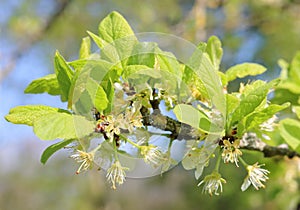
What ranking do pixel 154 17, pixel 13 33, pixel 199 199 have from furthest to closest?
1. pixel 199 199
2. pixel 154 17
3. pixel 13 33

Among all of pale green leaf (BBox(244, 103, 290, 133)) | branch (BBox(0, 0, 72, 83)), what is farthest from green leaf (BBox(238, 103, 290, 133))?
branch (BBox(0, 0, 72, 83))

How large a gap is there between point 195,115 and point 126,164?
9 cm

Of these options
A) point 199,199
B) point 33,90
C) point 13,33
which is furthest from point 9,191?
point 33,90

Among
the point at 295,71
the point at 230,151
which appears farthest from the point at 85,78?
the point at 295,71

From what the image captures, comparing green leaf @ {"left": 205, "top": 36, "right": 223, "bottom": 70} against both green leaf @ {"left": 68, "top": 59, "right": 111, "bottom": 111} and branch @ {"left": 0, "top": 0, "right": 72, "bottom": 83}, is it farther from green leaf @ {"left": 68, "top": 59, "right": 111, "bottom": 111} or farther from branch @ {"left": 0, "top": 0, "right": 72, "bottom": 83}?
branch @ {"left": 0, "top": 0, "right": 72, "bottom": 83}

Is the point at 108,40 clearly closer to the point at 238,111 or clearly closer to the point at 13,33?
the point at 238,111

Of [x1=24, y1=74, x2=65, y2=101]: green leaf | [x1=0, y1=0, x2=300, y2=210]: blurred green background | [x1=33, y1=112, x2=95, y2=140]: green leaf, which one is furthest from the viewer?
[x1=0, y1=0, x2=300, y2=210]: blurred green background

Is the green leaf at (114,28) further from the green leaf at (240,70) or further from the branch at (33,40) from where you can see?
the branch at (33,40)

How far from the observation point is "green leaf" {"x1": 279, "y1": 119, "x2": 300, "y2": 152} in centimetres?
48

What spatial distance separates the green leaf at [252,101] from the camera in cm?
38

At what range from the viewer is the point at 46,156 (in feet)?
1.38

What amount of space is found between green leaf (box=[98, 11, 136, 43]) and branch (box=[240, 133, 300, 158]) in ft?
0.59

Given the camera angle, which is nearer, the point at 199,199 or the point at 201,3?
the point at 201,3

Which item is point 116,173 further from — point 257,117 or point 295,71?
point 295,71
